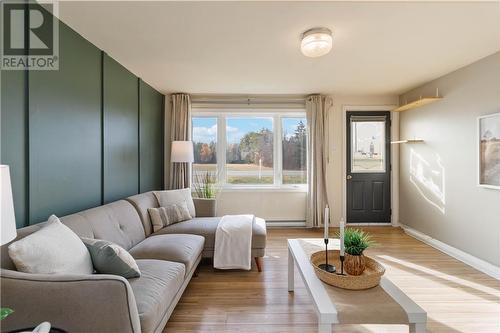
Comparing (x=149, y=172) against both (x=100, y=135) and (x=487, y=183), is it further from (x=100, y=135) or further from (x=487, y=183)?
(x=487, y=183)

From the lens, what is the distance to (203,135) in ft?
15.7

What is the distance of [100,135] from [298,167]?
3.26 meters

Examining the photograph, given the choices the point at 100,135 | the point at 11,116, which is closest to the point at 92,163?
the point at 100,135

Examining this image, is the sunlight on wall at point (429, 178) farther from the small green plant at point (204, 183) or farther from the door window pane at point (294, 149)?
the small green plant at point (204, 183)

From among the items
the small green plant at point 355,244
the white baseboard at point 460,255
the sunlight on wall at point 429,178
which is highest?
the sunlight on wall at point 429,178

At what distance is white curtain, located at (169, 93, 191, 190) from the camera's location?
4.54 m

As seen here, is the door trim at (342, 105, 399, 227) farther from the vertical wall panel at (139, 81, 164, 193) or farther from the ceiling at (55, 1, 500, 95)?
the vertical wall panel at (139, 81, 164, 193)

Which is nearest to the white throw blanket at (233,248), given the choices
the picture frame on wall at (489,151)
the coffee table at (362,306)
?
the coffee table at (362,306)

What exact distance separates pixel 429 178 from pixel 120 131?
437cm

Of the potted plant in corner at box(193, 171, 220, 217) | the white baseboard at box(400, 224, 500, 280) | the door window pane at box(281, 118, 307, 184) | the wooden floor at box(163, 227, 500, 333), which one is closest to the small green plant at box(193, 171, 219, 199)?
the potted plant in corner at box(193, 171, 220, 217)

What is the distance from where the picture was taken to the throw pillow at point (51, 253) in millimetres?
1310

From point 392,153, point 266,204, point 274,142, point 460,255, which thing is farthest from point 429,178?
point 266,204

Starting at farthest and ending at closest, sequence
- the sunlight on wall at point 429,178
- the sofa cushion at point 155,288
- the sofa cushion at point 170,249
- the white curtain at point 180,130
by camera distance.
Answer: the white curtain at point 180,130 → the sunlight on wall at point 429,178 → the sofa cushion at point 170,249 → the sofa cushion at point 155,288

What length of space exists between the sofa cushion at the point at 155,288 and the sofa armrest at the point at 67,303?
15 cm
